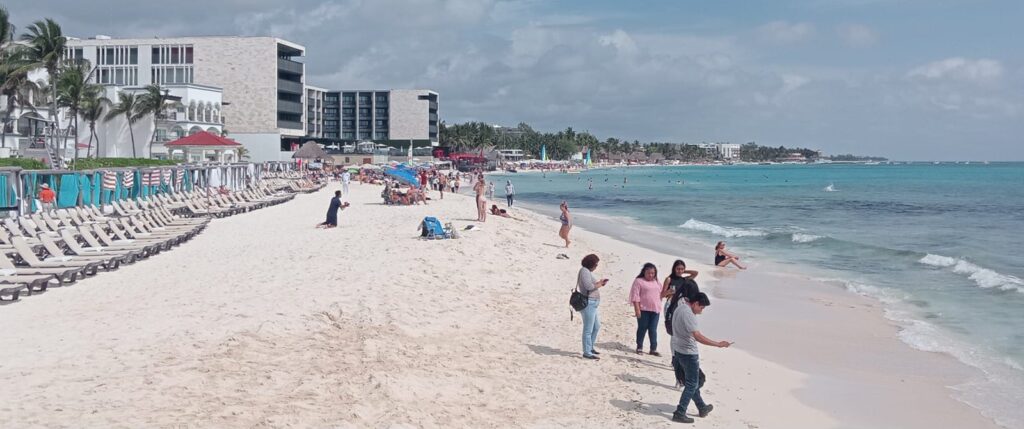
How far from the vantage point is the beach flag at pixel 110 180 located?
864 inches

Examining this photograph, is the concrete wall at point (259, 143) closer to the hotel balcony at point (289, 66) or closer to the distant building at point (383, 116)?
the hotel balcony at point (289, 66)

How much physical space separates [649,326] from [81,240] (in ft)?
41.3

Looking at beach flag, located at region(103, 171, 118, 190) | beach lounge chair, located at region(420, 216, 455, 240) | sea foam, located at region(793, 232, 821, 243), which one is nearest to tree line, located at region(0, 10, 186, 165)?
beach flag, located at region(103, 171, 118, 190)

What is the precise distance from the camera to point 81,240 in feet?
56.4

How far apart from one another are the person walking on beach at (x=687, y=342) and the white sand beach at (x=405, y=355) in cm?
27

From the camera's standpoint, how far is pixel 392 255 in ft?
52.0

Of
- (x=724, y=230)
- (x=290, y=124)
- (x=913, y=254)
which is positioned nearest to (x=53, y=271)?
(x=913, y=254)

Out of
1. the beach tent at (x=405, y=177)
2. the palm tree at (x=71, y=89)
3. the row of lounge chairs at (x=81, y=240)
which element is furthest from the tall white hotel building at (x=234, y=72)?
the row of lounge chairs at (x=81, y=240)

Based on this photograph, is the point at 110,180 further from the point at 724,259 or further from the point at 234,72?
the point at 234,72

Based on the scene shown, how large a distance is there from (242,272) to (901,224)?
101 feet

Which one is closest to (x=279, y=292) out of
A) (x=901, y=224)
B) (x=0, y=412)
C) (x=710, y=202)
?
(x=0, y=412)

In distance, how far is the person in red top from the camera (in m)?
19.1

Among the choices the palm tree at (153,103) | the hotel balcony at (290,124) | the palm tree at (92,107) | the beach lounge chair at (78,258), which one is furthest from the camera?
the hotel balcony at (290,124)

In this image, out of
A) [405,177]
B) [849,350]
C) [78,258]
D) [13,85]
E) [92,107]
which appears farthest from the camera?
[92,107]
